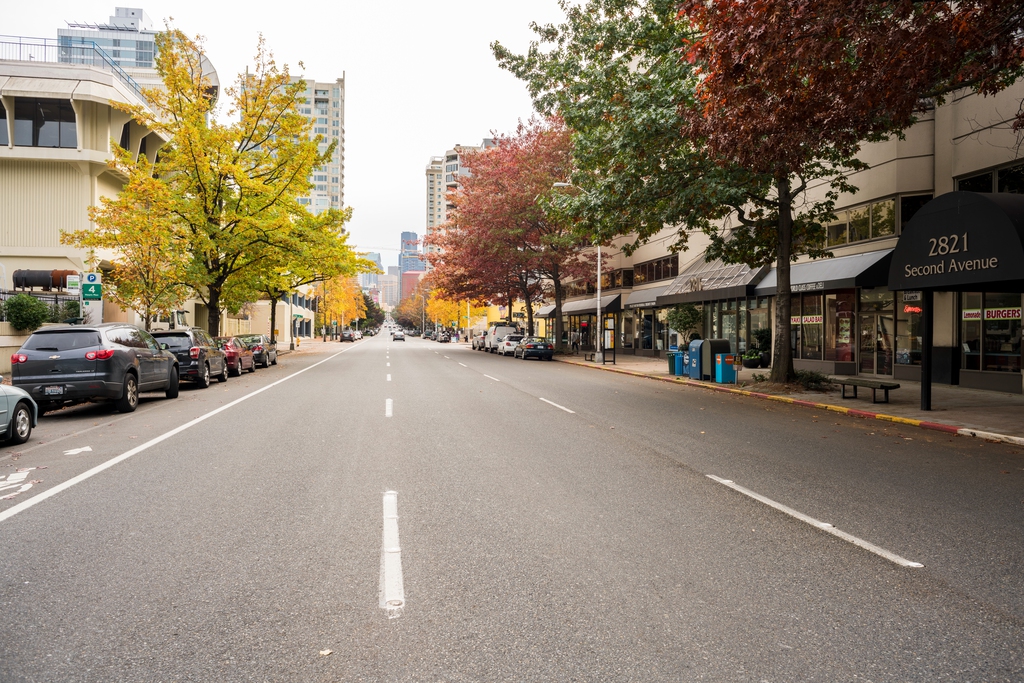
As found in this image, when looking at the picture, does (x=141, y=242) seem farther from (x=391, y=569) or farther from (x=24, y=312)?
(x=391, y=569)

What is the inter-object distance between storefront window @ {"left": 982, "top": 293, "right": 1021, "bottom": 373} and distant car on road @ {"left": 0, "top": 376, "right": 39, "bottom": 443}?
19820 mm

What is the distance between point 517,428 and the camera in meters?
10.6

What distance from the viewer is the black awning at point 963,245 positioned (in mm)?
10797

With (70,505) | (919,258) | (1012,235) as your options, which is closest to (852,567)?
(70,505)

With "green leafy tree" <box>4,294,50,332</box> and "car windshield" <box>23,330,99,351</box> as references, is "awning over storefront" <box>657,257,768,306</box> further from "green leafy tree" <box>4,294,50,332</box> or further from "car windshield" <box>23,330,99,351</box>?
"green leafy tree" <box>4,294,50,332</box>

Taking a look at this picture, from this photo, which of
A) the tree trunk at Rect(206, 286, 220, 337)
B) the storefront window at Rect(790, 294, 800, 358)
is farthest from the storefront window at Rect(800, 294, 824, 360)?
the tree trunk at Rect(206, 286, 220, 337)

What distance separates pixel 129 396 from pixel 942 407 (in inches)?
639

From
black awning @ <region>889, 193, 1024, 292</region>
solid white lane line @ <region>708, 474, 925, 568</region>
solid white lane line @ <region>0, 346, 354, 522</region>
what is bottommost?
solid white lane line @ <region>708, 474, 925, 568</region>

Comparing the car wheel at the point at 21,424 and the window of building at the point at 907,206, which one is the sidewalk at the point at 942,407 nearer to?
the window of building at the point at 907,206

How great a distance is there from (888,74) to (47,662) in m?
11.0

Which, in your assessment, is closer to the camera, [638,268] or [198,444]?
[198,444]

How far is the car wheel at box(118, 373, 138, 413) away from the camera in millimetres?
12849

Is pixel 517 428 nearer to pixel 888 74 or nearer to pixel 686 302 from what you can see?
pixel 888 74

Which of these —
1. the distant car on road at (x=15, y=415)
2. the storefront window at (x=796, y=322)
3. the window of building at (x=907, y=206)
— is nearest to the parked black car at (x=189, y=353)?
the distant car on road at (x=15, y=415)
